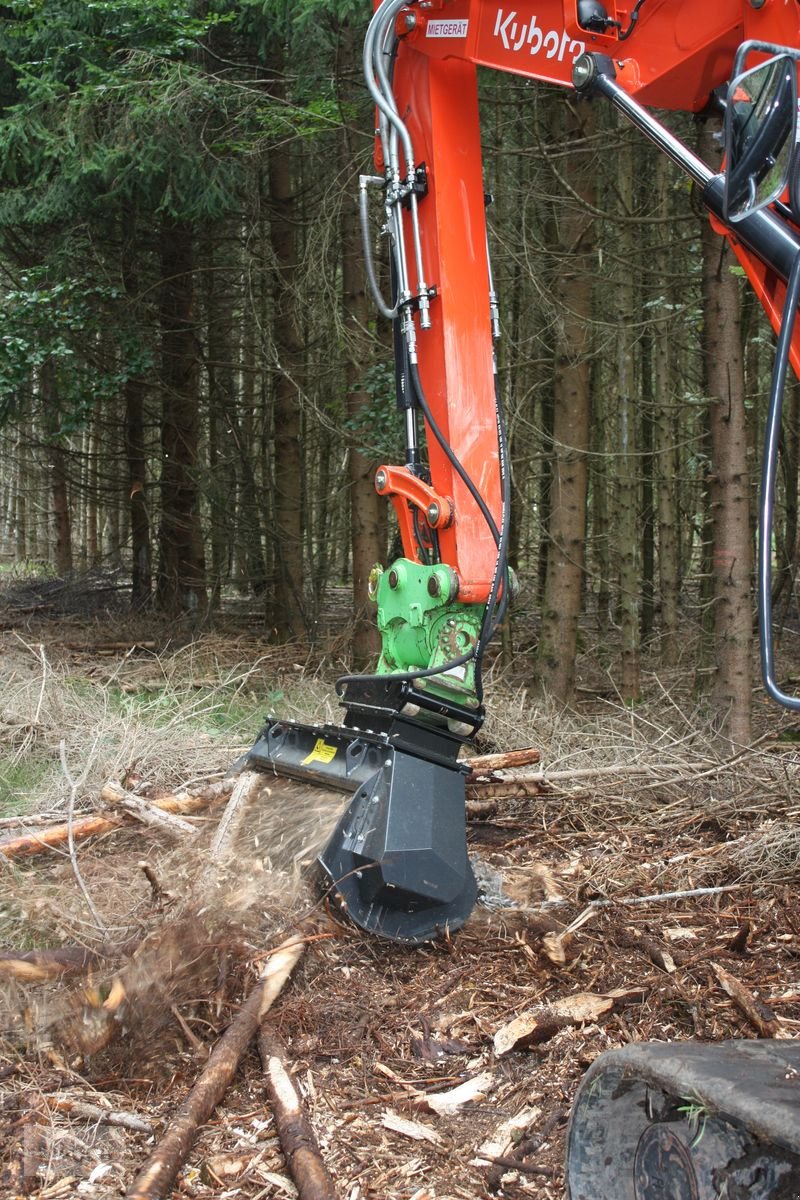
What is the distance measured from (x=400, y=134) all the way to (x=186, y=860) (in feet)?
9.94

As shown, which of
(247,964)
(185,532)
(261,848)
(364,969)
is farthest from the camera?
(185,532)

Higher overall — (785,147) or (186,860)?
(785,147)

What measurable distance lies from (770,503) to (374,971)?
8.67 feet

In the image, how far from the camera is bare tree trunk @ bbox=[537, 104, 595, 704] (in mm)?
8250

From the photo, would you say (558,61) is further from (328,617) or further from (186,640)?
(328,617)

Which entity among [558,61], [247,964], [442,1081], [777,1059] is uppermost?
[558,61]

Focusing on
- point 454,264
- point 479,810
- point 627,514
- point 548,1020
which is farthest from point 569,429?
point 548,1020

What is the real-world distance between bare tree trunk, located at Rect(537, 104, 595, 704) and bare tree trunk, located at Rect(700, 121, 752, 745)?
1453mm

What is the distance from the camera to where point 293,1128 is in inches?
117

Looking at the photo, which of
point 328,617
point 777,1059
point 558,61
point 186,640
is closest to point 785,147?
point 777,1059

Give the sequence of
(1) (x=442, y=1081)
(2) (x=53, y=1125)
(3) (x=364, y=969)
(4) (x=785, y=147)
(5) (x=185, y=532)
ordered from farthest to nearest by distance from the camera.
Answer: (5) (x=185, y=532)
(3) (x=364, y=969)
(1) (x=442, y=1081)
(2) (x=53, y=1125)
(4) (x=785, y=147)

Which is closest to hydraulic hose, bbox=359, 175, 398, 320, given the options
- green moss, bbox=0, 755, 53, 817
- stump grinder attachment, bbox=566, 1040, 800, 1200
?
green moss, bbox=0, 755, 53, 817

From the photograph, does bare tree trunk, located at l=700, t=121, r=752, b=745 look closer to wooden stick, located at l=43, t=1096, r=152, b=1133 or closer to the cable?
the cable

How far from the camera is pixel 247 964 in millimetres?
Result: 3697
